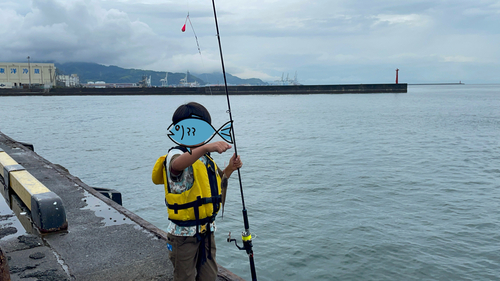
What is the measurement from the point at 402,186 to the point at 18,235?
11.3 meters

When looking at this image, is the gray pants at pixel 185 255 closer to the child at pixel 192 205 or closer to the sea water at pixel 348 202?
the child at pixel 192 205

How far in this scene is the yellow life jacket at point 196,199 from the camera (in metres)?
2.66

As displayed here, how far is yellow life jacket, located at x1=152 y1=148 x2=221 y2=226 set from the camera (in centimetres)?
266

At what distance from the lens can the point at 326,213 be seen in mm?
10375

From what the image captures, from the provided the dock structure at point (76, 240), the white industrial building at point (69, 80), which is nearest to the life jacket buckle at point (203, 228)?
the dock structure at point (76, 240)

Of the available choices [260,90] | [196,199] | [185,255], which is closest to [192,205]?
[196,199]

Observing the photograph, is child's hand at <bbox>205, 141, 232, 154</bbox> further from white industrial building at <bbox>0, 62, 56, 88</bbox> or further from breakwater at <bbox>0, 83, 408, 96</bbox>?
white industrial building at <bbox>0, 62, 56, 88</bbox>

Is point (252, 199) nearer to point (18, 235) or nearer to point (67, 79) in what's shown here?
point (18, 235)

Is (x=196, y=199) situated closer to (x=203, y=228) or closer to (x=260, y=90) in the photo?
(x=203, y=228)

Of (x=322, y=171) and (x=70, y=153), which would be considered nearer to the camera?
(x=322, y=171)

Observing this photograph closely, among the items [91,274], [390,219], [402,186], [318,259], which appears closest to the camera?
[91,274]

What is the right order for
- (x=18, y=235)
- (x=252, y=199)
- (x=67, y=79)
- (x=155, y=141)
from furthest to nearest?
(x=67, y=79)
(x=155, y=141)
(x=252, y=199)
(x=18, y=235)

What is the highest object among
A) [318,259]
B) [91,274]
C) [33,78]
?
[33,78]

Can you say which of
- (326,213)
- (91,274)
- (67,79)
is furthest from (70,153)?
(67,79)
